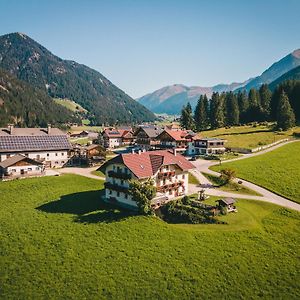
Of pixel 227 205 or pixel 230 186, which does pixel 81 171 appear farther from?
pixel 227 205

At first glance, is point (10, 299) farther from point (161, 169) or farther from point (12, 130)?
point (12, 130)

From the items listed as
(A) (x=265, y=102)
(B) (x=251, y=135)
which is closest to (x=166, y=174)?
(B) (x=251, y=135)

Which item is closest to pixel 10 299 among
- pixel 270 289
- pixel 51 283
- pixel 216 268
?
pixel 51 283

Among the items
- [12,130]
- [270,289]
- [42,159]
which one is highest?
[12,130]

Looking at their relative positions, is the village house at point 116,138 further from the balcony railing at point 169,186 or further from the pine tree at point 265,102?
the balcony railing at point 169,186

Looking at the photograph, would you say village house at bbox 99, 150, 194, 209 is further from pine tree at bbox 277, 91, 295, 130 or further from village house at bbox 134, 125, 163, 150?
pine tree at bbox 277, 91, 295, 130

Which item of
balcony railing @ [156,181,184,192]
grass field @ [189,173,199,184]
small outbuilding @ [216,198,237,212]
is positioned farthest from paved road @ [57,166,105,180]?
small outbuilding @ [216,198,237,212]
